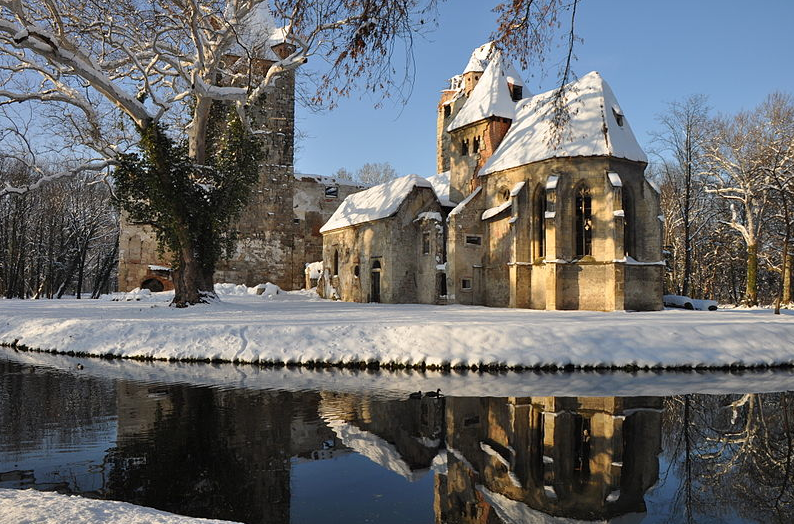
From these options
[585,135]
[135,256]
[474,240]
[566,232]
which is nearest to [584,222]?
[566,232]

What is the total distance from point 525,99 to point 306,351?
2590 cm

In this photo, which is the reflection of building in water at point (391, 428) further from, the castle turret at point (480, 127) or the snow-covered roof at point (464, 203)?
the castle turret at point (480, 127)

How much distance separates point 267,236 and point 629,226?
27.1 meters

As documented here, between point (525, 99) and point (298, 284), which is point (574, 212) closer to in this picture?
point (525, 99)

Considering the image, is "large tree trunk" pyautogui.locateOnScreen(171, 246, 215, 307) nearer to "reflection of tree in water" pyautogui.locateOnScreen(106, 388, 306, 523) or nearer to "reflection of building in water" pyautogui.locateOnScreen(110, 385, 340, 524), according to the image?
"reflection of building in water" pyautogui.locateOnScreen(110, 385, 340, 524)

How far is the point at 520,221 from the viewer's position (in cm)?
2959

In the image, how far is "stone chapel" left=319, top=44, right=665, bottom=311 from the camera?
2767 cm

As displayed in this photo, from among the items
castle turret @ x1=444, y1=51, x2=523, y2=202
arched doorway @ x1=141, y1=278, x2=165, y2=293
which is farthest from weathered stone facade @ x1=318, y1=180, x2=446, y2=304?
arched doorway @ x1=141, y1=278, x2=165, y2=293

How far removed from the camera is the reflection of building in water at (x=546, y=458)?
5.54 m

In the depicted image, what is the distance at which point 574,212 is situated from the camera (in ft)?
93.0

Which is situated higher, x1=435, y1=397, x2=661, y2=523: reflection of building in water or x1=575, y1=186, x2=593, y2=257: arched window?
x1=575, y1=186, x2=593, y2=257: arched window

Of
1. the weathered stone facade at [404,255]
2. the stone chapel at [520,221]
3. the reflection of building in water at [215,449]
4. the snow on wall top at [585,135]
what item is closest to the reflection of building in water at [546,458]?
the reflection of building in water at [215,449]

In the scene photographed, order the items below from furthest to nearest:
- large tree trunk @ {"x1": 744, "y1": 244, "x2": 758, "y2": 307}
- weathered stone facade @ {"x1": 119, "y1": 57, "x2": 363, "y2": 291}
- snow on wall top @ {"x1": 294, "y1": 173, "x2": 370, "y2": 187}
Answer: snow on wall top @ {"x1": 294, "y1": 173, "x2": 370, "y2": 187} → weathered stone facade @ {"x1": 119, "y1": 57, "x2": 363, "y2": 291} → large tree trunk @ {"x1": 744, "y1": 244, "x2": 758, "y2": 307}

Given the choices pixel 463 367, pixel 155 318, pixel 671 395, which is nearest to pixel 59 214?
pixel 155 318
